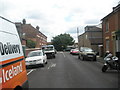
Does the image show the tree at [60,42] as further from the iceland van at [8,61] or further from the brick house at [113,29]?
the iceland van at [8,61]

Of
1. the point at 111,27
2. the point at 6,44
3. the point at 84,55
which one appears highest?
the point at 111,27

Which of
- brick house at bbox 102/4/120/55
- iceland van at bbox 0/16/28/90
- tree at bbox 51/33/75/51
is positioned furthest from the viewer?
tree at bbox 51/33/75/51

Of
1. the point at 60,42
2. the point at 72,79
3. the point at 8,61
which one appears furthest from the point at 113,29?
the point at 60,42

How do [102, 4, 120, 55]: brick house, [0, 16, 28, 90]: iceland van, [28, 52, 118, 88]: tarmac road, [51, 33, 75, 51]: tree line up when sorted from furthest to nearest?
[51, 33, 75, 51]: tree, [102, 4, 120, 55]: brick house, [28, 52, 118, 88]: tarmac road, [0, 16, 28, 90]: iceland van

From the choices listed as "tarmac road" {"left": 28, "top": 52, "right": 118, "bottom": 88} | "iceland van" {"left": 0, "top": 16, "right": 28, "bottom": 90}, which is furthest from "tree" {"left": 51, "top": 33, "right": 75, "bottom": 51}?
"iceland van" {"left": 0, "top": 16, "right": 28, "bottom": 90}

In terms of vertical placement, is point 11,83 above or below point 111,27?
below

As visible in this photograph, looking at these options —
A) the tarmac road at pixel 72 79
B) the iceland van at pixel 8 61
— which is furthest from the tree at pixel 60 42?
the iceland van at pixel 8 61

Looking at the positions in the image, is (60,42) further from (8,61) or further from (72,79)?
(8,61)

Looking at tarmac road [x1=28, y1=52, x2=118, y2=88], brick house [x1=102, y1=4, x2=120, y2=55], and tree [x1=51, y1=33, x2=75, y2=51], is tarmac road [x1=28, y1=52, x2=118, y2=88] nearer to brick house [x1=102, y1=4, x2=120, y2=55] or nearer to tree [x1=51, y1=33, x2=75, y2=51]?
brick house [x1=102, y1=4, x2=120, y2=55]

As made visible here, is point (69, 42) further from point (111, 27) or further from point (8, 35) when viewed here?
point (8, 35)

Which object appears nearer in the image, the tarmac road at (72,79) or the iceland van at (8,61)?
the iceland van at (8,61)

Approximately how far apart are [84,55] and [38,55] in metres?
7.27

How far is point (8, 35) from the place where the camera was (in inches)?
139

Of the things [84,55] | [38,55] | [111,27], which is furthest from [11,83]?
[111,27]
